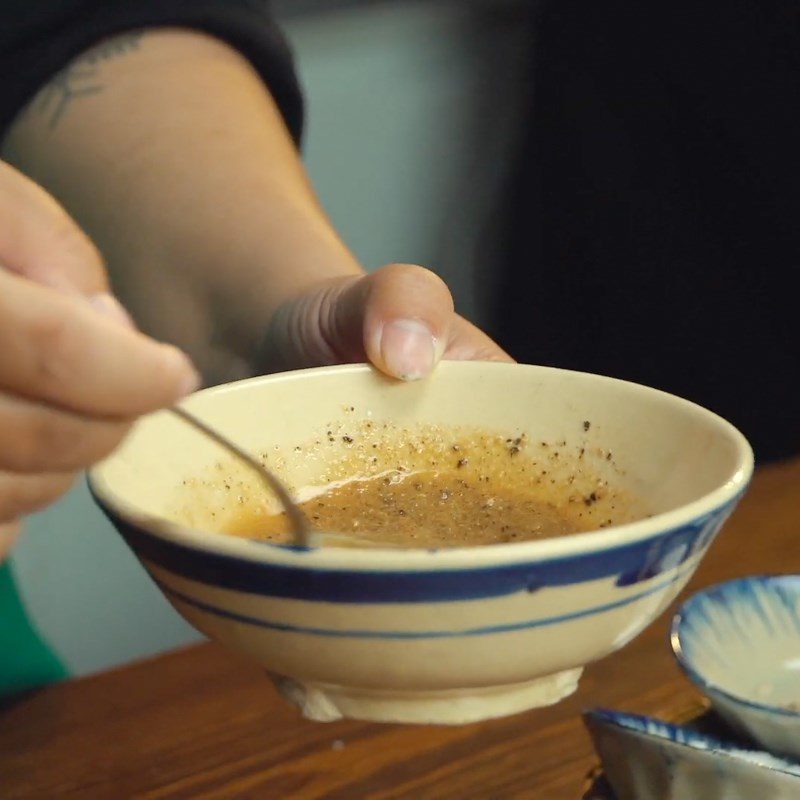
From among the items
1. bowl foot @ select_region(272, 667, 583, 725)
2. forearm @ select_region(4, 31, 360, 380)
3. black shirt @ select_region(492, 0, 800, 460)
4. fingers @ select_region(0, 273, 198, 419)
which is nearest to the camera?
fingers @ select_region(0, 273, 198, 419)

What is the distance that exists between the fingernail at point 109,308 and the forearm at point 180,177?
0.57 metres

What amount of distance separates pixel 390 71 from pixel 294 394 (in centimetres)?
120

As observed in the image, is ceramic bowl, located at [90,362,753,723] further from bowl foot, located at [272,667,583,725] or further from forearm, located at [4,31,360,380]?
forearm, located at [4,31,360,380]

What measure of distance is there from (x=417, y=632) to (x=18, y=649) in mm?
845

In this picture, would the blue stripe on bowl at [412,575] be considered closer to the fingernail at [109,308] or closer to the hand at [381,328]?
the fingernail at [109,308]

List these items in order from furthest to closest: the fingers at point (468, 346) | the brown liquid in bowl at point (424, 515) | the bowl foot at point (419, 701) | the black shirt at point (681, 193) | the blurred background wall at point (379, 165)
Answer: the blurred background wall at point (379, 165), the black shirt at point (681, 193), the fingers at point (468, 346), the brown liquid in bowl at point (424, 515), the bowl foot at point (419, 701)

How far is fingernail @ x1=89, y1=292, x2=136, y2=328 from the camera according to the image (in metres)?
0.42

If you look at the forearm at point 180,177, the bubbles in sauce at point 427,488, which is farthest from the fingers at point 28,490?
the forearm at point 180,177

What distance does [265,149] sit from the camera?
3.64ft

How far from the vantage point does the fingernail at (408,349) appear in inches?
26.8

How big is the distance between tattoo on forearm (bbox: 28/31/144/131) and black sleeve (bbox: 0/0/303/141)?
1 cm

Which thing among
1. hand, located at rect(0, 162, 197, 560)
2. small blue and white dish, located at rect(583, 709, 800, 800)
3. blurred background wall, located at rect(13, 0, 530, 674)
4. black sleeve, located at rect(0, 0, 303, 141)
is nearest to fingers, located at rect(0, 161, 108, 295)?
hand, located at rect(0, 162, 197, 560)

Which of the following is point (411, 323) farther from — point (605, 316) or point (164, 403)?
point (605, 316)

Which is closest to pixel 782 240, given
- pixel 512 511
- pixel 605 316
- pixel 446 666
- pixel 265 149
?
pixel 605 316
